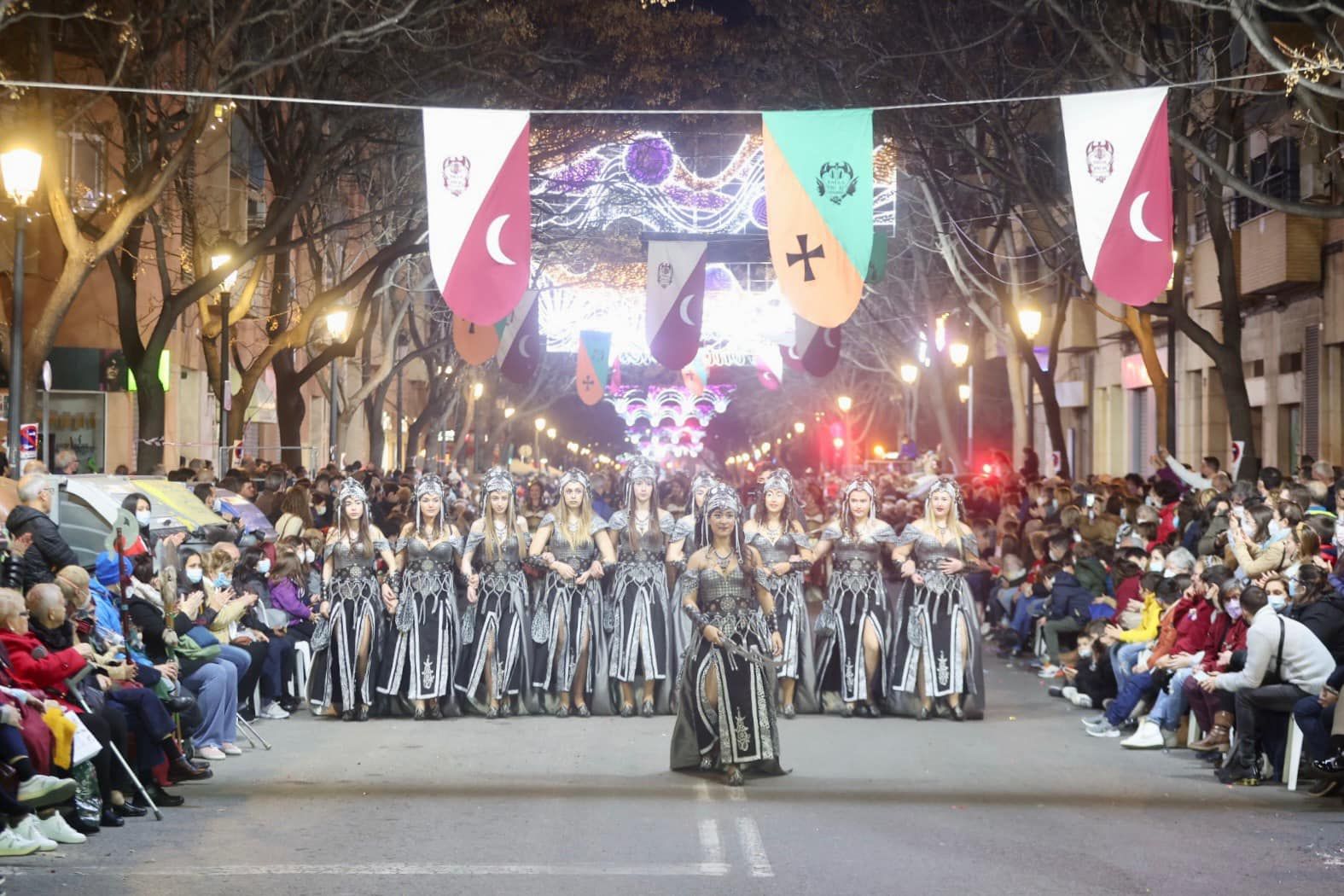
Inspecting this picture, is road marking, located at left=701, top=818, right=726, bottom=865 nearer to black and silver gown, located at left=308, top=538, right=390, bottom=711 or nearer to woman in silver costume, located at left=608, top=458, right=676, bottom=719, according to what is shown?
woman in silver costume, located at left=608, top=458, right=676, bottom=719

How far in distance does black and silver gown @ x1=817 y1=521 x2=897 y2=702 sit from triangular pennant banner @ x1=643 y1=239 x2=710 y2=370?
1336 cm

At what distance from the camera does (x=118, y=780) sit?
10.7m

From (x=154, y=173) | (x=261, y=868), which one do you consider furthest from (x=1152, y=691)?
(x=154, y=173)

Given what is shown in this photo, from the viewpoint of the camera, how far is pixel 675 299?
95.0ft

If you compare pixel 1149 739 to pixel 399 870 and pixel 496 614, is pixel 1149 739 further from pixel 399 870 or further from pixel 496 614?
pixel 399 870

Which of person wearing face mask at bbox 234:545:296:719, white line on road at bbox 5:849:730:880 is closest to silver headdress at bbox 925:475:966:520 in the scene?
person wearing face mask at bbox 234:545:296:719

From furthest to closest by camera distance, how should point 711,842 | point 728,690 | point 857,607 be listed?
1. point 857,607
2. point 728,690
3. point 711,842

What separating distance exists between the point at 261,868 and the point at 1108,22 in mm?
16827

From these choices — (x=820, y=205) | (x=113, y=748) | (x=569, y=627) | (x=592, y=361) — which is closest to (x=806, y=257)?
(x=820, y=205)

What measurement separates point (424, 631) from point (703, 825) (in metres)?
5.63

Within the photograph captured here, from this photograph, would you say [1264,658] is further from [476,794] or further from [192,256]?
[192,256]

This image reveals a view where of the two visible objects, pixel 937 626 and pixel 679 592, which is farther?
pixel 937 626

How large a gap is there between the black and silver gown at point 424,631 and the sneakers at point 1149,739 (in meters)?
5.47

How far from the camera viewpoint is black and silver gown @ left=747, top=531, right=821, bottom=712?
15.6 meters
